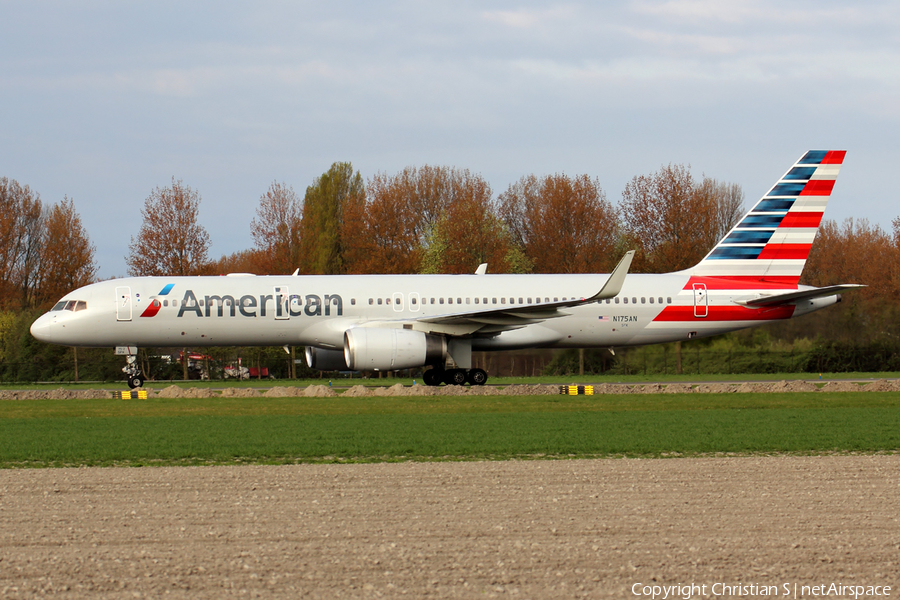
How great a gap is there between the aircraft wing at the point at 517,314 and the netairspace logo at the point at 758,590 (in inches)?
681

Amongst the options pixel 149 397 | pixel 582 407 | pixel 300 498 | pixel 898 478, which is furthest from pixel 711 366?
pixel 300 498

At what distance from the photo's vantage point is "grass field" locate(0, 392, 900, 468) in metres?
11.0

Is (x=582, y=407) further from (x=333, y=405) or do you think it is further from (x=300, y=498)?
(x=300, y=498)

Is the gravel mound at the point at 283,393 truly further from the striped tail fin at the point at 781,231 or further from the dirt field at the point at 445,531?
the dirt field at the point at 445,531

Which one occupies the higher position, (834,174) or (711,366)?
(834,174)

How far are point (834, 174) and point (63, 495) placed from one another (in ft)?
84.0

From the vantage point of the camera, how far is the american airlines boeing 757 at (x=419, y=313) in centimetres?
2416

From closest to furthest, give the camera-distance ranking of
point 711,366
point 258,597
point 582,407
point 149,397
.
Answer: point 258,597 → point 582,407 → point 149,397 → point 711,366

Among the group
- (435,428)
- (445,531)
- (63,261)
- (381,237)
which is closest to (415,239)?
(381,237)

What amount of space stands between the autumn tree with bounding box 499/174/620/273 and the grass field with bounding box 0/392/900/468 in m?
26.6

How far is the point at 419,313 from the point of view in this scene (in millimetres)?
25219

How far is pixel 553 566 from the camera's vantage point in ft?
18.1

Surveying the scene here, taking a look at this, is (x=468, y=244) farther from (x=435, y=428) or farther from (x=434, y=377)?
(x=435, y=428)

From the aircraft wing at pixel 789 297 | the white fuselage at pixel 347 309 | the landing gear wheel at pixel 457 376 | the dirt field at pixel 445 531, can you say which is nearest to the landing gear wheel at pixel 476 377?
the landing gear wheel at pixel 457 376
